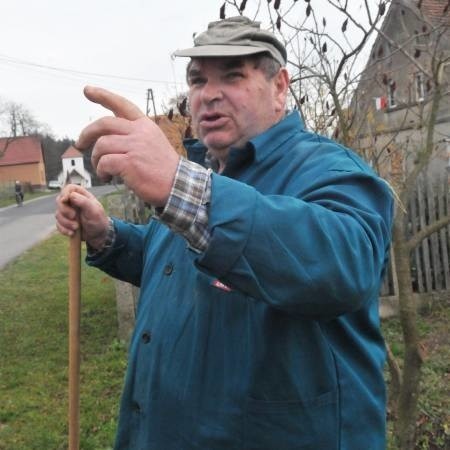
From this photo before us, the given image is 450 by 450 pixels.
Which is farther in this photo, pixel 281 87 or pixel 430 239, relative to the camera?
pixel 430 239

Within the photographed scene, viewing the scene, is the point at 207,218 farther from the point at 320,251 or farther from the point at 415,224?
the point at 415,224

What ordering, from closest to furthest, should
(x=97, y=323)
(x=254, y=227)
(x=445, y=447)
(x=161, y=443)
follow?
(x=254, y=227) → (x=161, y=443) → (x=445, y=447) → (x=97, y=323)

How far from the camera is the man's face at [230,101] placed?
6.36 ft

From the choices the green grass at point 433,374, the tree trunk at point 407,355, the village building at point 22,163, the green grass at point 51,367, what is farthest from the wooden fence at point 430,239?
the village building at point 22,163

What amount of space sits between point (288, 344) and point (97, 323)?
621 cm

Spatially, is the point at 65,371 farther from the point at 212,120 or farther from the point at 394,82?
the point at 212,120

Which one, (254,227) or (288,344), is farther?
(288,344)

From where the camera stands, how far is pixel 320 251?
130cm

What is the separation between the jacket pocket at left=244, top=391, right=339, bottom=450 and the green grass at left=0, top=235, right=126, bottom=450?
9.64 feet

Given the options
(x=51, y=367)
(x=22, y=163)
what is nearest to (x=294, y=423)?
(x=51, y=367)

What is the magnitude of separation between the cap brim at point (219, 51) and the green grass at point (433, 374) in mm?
2337

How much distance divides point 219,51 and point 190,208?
29.2 inches

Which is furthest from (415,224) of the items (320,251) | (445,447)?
(320,251)

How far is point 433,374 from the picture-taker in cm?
502
